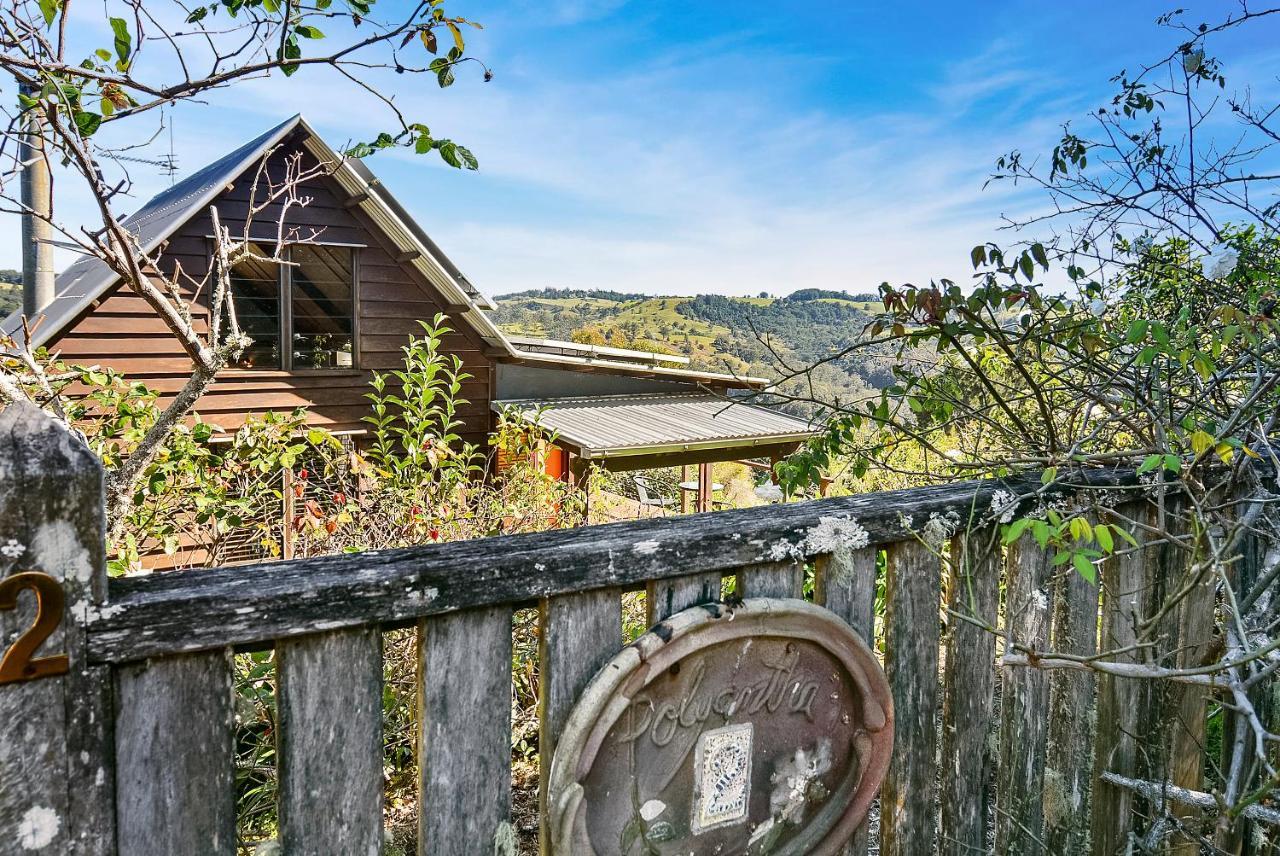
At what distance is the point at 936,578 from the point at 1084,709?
0.58 m

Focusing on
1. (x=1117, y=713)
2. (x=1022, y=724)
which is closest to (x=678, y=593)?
(x=1022, y=724)

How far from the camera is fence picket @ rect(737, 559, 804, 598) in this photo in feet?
4.20

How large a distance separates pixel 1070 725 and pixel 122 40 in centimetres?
301

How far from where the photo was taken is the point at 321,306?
31.2 feet

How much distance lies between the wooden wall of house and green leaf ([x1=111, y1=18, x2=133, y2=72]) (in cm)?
642

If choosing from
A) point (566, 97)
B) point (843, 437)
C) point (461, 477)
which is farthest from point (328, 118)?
point (843, 437)

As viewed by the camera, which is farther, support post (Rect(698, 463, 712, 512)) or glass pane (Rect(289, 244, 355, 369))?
support post (Rect(698, 463, 712, 512))

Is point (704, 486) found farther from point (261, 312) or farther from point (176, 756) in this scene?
point (176, 756)

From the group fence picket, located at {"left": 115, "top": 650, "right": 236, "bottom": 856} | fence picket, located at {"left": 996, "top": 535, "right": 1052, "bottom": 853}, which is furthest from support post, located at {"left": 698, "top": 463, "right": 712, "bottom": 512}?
fence picket, located at {"left": 115, "top": 650, "right": 236, "bottom": 856}

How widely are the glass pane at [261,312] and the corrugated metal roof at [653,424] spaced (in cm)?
268

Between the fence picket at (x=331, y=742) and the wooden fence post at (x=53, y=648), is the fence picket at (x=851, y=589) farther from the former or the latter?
the wooden fence post at (x=53, y=648)

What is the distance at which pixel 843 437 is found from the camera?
102 inches

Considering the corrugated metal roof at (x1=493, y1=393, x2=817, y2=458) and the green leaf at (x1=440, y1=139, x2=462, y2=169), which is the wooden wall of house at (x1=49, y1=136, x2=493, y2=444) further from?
the green leaf at (x1=440, y1=139, x2=462, y2=169)

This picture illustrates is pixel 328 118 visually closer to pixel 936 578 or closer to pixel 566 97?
pixel 566 97
